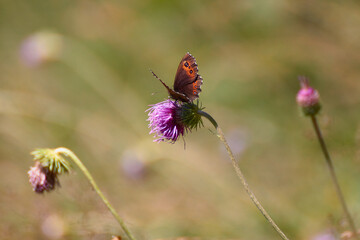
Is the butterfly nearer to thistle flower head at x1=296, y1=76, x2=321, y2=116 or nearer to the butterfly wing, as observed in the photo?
the butterfly wing

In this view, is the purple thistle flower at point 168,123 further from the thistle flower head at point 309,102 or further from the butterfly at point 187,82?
the thistle flower head at point 309,102

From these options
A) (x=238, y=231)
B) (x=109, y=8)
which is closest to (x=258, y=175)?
(x=238, y=231)

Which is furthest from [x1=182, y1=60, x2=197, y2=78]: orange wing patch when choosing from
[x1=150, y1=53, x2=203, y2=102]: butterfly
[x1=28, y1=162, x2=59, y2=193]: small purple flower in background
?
[x1=28, y1=162, x2=59, y2=193]: small purple flower in background

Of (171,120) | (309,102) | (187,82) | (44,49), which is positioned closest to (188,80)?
(187,82)

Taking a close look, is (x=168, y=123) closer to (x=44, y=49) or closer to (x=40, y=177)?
(x=40, y=177)

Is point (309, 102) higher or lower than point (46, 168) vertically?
higher

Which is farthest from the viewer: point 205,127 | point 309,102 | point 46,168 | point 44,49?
point 44,49

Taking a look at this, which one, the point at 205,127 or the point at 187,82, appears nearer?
the point at 187,82
